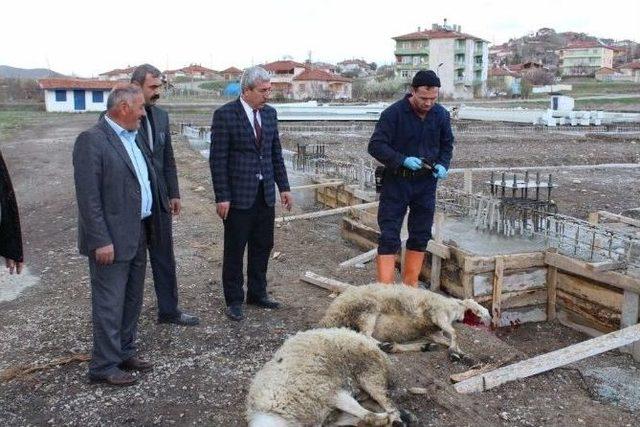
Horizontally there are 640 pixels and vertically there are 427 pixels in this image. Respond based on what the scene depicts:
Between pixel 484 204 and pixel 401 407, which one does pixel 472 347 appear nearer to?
pixel 401 407

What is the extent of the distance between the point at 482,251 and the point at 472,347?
2.61 m

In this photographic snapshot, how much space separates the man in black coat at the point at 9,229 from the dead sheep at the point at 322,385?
72.8 inches

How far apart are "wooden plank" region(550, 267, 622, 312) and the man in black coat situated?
6.03 meters

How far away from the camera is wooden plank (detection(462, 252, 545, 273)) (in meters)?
7.44

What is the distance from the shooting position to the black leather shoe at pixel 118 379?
4582mm

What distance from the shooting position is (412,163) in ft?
19.8

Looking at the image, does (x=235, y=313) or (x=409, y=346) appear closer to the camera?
(x=409, y=346)

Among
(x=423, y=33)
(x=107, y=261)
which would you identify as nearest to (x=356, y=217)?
(x=107, y=261)

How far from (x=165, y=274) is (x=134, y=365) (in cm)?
→ 104

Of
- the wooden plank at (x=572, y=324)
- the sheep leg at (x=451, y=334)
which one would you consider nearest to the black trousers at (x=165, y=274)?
the sheep leg at (x=451, y=334)

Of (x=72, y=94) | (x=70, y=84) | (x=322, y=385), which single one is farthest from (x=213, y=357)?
(x=72, y=94)

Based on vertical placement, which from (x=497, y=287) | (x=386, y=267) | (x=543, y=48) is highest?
(x=543, y=48)

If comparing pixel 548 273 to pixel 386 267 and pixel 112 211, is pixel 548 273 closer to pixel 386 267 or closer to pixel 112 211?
pixel 386 267

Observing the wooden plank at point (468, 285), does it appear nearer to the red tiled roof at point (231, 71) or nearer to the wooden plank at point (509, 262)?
the wooden plank at point (509, 262)
